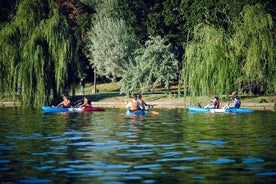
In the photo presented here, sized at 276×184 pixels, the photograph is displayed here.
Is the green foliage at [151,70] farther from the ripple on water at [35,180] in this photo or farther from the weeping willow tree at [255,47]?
the ripple on water at [35,180]

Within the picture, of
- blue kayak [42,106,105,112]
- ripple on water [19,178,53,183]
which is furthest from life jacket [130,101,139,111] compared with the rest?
ripple on water [19,178,53,183]

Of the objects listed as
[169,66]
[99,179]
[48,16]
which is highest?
[48,16]

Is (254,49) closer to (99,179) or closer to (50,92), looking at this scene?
(50,92)

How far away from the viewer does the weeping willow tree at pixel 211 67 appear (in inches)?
1799

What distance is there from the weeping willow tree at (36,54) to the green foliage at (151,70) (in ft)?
39.2

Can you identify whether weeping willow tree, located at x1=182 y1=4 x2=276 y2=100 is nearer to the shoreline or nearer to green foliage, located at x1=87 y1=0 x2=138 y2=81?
the shoreline

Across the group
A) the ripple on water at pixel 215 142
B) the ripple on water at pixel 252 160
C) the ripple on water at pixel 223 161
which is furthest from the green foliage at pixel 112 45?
the ripple on water at pixel 252 160

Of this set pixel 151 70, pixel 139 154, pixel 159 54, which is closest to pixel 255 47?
pixel 151 70

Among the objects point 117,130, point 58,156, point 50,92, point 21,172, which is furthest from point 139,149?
point 50,92

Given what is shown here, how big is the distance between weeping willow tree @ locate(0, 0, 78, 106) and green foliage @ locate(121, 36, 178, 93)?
12.0 m

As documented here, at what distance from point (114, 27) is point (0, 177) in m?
56.5

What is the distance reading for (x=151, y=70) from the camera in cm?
6359

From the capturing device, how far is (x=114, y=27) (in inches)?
2827

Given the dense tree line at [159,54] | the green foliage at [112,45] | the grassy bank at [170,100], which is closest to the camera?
the dense tree line at [159,54]
